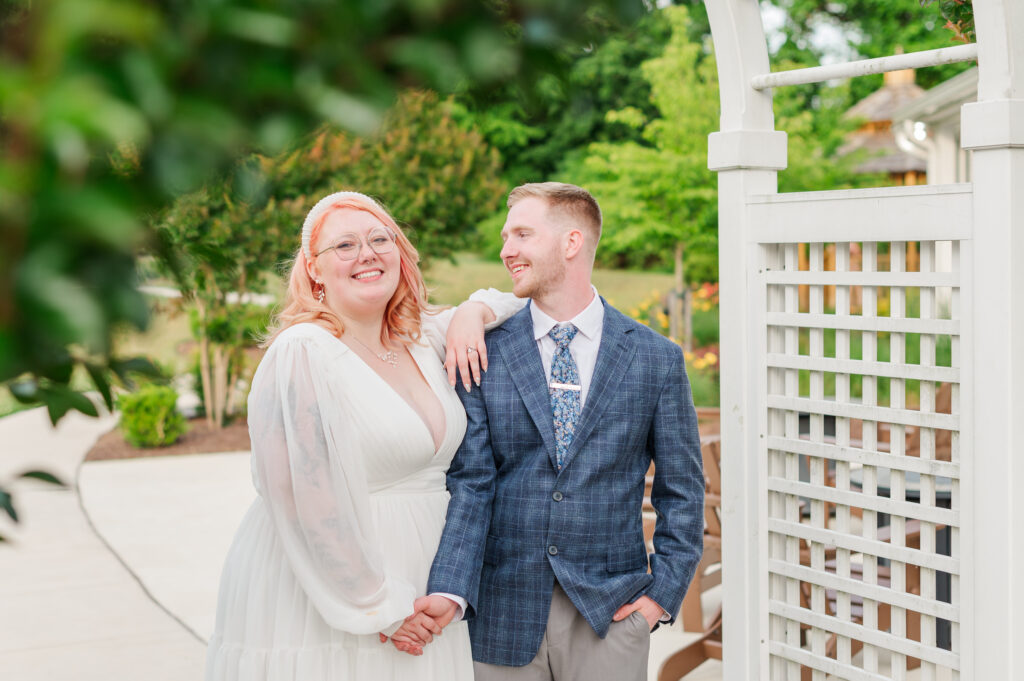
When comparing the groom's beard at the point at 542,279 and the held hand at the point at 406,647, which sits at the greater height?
the groom's beard at the point at 542,279

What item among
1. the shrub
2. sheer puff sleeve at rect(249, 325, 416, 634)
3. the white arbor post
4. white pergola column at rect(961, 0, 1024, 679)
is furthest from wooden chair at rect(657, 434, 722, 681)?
the shrub

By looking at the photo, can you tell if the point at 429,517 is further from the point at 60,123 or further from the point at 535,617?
the point at 60,123

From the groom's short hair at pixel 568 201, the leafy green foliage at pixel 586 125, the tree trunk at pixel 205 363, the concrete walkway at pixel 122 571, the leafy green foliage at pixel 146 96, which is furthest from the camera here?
the leafy green foliage at pixel 586 125

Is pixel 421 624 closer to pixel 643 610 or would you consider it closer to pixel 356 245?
pixel 643 610

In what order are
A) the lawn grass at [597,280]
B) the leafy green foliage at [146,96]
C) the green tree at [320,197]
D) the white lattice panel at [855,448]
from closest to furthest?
the leafy green foliage at [146,96], the white lattice panel at [855,448], the green tree at [320,197], the lawn grass at [597,280]

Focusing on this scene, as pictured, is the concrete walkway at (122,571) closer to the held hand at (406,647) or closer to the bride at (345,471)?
the bride at (345,471)

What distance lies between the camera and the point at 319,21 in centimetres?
68

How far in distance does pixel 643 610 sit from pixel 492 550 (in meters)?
0.47

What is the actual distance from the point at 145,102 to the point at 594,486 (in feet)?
8.20

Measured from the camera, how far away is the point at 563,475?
2.99 meters

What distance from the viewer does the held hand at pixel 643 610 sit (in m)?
3.02

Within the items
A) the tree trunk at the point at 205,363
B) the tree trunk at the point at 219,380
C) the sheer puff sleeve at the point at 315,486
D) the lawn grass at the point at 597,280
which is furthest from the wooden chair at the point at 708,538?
the lawn grass at the point at 597,280

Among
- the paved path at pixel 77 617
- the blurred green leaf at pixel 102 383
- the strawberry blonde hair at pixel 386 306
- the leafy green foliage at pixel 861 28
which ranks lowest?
the paved path at pixel 77 617

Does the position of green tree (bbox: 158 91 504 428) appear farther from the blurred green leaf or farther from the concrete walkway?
the blurred green leaf
